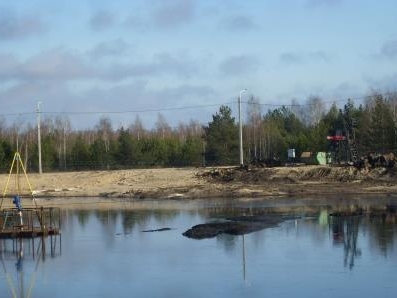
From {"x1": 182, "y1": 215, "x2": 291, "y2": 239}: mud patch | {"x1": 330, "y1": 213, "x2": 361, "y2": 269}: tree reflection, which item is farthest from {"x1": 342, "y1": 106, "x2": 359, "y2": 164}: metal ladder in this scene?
{"x1": 182, "y1": 215, "x2": 291, "y2": 239}: mud patch

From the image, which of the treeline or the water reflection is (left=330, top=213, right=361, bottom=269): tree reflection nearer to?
the water reflection

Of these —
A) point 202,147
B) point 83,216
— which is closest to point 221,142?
point 202,147

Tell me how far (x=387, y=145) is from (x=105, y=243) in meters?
52.5

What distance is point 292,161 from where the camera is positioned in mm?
76375

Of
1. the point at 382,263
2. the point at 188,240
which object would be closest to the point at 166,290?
the point at 382,263

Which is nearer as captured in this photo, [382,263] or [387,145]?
[382,263]

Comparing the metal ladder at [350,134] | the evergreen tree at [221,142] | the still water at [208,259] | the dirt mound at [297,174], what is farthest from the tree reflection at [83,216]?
the evergreen tree at [221,142]

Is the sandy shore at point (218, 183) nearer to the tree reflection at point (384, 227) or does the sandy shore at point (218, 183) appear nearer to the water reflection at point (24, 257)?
the tree reflection at point (384, 227)

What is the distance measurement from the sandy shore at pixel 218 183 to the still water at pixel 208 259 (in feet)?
52.4

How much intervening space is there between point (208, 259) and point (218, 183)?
36.5 meters

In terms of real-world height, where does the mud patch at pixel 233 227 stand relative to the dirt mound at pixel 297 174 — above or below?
below

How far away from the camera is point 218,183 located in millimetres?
61156

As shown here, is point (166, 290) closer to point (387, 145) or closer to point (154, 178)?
point (154, 178)

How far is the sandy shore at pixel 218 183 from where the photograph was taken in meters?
56.4
